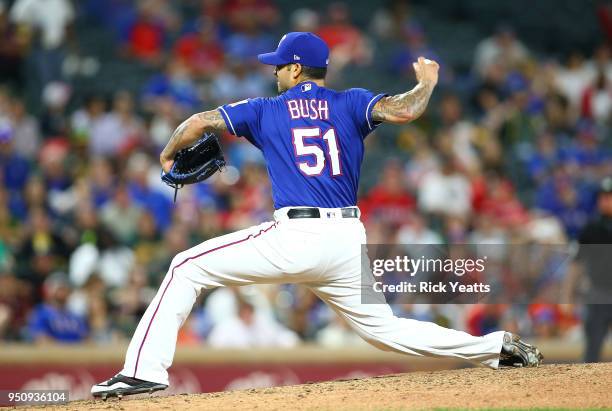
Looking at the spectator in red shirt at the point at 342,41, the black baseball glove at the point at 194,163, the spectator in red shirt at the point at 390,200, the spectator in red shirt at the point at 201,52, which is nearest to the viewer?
the black baseball glove at the point at 194,163

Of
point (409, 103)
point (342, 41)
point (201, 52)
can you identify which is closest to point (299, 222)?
point (409, 103)

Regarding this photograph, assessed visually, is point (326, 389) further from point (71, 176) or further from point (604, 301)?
point (71, 176)

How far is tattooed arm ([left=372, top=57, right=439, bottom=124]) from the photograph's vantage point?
5.36 metres

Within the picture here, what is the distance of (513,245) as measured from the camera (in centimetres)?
990

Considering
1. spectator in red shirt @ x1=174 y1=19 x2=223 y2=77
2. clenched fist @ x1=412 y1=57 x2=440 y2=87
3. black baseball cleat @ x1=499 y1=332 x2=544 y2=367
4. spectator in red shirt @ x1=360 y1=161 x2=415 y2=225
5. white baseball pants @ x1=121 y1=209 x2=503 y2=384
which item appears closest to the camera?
white baseball pants @ x1=121 y1=209 x2=503 y2=384

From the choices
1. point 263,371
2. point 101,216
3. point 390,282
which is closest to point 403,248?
point 390,282

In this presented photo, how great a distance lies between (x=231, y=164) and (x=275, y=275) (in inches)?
253

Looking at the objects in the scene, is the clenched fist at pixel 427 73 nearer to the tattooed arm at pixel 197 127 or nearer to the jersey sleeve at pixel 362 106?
the jersey sleeve at pixel 362 106

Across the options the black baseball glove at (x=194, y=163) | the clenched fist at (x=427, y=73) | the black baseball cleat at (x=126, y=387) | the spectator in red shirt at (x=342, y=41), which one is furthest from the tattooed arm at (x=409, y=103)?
the spectator in red shirt at (x=342, y=41)

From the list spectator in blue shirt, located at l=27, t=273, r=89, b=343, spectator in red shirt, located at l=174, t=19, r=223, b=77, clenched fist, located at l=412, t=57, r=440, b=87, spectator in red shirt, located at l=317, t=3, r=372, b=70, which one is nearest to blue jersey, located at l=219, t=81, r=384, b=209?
clenched fist, located at l=412, t=57, r=440, b=87

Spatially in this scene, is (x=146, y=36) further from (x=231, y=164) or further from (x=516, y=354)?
(x=516, y=354)

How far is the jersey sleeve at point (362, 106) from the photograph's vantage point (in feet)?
17.9

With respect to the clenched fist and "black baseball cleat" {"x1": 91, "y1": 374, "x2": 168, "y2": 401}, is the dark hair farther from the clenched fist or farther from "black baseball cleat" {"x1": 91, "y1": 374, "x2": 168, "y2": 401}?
"black baseball cleat" {"x1": 91, "y1": 374, "x2": 168, "y2": 401}

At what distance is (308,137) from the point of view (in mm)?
5430
